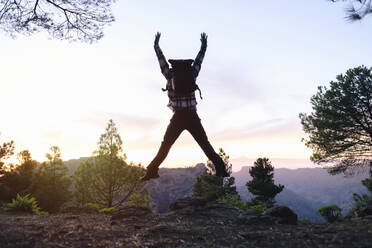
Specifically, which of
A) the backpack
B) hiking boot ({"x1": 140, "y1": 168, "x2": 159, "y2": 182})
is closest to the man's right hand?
the backpack

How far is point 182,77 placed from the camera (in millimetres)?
3938

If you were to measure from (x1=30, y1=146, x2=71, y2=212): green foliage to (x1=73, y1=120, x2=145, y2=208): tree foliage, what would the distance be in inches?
461

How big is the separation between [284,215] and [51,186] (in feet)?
96.4

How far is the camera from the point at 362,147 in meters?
19.8

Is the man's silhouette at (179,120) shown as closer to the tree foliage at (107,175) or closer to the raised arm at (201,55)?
the raised arm at (201,55)

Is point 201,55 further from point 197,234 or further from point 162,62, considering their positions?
point 197,234

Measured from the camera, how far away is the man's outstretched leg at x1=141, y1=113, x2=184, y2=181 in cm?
398

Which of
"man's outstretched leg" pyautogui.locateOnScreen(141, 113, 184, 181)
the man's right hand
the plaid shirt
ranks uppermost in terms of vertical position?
the man's right hand

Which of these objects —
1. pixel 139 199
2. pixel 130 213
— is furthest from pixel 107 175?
pixel 130 213

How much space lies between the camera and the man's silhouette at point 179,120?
3.96m

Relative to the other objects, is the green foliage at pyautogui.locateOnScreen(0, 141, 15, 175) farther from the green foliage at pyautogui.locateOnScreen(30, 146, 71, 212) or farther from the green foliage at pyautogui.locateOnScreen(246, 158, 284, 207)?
the green foliage at pyautogui.locateOnScreen(246, 158, 284, 207)

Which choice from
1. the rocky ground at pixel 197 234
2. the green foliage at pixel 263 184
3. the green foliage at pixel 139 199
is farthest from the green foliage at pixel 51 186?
the rocky ground at pixel 197 234

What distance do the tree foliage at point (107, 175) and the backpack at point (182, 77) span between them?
46.1 ft

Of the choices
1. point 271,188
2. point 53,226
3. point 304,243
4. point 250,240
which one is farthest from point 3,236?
point 271,188
